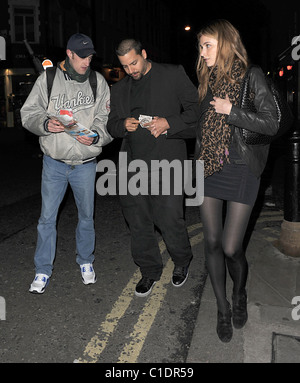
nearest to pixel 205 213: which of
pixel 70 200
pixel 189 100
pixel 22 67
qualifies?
pixel 189 100

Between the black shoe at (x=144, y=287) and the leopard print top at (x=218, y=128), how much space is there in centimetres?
132

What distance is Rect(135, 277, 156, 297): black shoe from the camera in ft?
11.7

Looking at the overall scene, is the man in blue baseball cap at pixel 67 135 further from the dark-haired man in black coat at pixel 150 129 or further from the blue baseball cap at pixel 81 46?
the dark-haired man in black coat at pixel 150 129

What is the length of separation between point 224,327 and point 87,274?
1.47 m

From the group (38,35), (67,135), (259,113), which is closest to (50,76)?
(67,135)

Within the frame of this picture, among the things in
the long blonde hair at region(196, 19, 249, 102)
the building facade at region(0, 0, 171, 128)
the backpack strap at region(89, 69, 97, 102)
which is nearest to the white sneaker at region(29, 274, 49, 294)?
the backpack strap at region(89, 69, 97, 102)

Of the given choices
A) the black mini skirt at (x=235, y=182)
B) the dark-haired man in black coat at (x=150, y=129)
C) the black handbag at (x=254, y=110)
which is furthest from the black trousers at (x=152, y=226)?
the black handbag at (x=254, y=110)

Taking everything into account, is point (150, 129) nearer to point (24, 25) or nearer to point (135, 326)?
point (135, 326)

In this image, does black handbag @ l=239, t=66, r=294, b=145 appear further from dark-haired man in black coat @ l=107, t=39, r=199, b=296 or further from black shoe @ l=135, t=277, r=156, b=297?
black shoe @ l=135, t=277, r=156, b=297

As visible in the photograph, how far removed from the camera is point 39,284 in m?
3.60

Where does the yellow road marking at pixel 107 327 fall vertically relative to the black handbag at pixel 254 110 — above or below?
below

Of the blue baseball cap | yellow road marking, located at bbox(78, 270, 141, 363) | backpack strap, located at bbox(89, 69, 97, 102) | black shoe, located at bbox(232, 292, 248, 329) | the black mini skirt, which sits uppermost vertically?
the blue baseball cap

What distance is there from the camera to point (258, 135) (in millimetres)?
2646

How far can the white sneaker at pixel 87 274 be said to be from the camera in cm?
380
